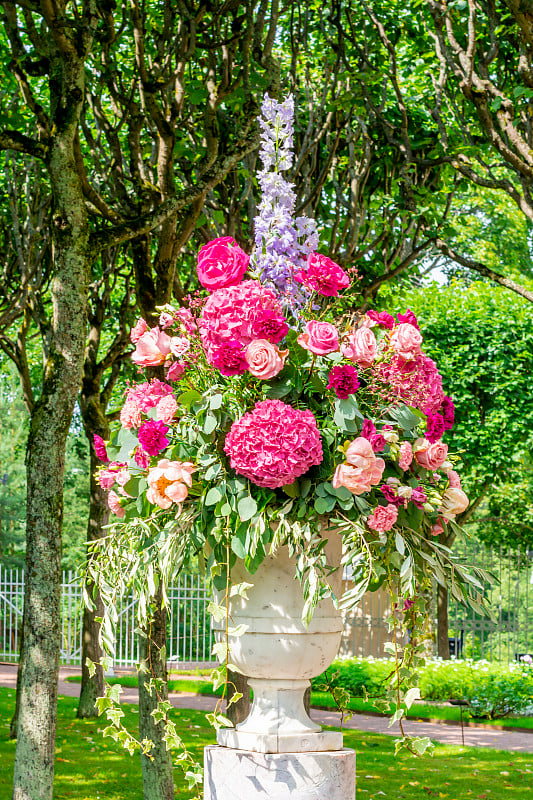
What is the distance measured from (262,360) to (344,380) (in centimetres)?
25

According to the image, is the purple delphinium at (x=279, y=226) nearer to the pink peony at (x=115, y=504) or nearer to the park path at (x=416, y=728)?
the pink peony at (x=115, y=504)

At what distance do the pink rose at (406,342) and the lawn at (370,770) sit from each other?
4519mm

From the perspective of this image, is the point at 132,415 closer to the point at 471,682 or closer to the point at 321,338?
the point at 321,338

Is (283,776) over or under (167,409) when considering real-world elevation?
under

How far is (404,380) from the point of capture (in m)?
2.78

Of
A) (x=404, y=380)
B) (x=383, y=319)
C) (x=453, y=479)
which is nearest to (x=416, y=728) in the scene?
(x=453, y=479)

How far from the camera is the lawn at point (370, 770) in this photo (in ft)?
24.4

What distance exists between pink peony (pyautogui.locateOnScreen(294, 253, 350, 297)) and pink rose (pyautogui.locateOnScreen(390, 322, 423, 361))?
23cm

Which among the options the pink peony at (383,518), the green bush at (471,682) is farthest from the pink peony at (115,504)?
the green bush at (471,682)

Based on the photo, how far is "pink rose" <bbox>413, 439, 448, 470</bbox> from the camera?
282 centimetres

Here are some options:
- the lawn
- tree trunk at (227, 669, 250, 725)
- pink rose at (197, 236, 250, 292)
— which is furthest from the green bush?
pink rose at (197, 236, 250, 292)

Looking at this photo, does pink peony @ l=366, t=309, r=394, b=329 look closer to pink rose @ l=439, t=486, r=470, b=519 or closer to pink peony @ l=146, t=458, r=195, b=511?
pink rose @ l=439, t=486, r=470, b=519

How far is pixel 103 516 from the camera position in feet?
35.6

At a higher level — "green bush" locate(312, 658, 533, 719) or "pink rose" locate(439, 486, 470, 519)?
"pink rose" locate(439, 486, 470, 519)
